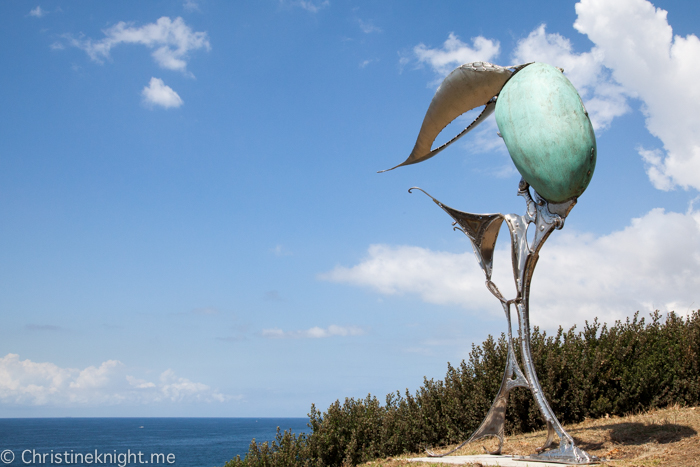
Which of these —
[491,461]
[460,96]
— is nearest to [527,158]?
[460,96]

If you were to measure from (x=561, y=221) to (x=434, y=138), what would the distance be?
101 inches

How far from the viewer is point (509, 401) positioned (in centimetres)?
1078

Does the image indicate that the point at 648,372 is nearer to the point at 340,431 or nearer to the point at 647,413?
the point at 647,413

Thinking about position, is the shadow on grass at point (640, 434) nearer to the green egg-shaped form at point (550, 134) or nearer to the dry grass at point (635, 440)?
the dry grass at point (635, 440)

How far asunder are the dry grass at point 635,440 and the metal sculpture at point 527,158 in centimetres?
66

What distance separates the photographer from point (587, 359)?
11.3 meters

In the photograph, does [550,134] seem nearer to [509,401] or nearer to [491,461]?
[491,461]

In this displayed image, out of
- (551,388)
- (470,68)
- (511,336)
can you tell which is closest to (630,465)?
(511,336)

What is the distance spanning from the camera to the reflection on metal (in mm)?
7026

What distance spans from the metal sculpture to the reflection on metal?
0.01 metres

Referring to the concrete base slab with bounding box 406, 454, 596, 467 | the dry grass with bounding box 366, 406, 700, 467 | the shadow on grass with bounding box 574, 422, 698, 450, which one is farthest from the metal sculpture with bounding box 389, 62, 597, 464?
the shadow on grass with bounding box 574, 422, 698, 450

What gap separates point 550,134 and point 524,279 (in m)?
2.16

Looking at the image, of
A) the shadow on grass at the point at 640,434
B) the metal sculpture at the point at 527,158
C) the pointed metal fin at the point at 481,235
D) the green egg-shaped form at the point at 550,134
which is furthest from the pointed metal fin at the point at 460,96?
the shadow on grass at the point at 640,434

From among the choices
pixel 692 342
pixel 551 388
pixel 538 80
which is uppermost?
pixel 538 80
